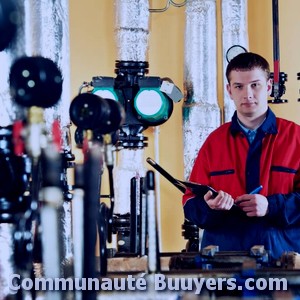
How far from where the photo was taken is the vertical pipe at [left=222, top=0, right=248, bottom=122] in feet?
9.55

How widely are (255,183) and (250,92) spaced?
253 mm

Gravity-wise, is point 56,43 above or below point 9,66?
above

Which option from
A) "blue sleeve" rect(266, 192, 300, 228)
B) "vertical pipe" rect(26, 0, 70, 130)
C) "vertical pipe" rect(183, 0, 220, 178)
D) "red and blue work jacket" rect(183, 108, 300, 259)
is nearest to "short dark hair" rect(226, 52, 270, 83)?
"red and blue work jacket" rect(183, 108, 300, 259)

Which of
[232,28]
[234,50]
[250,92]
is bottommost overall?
[250,92]

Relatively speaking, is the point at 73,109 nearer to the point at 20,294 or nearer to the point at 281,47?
the point at 20,294

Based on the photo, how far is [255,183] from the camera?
1866 mm

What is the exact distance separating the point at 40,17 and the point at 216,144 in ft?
2.18

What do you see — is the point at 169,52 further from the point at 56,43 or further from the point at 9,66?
the point at 9,66

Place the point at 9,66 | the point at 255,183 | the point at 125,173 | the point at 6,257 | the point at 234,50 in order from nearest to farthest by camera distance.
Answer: the point at 9,66 < the point at 6,257 < the point at 255,183 < the point at 125,173 < the point at 234,50

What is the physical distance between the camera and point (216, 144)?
1.98m

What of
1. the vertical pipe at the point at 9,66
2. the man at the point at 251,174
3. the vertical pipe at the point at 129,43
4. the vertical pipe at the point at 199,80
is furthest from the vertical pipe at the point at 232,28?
the vertical pipe at the point at 9,66

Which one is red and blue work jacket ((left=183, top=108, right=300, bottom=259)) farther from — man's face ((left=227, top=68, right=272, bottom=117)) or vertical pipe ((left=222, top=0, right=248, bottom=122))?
vertical pipe ((left=222, top=0, right=248, bottom=122))

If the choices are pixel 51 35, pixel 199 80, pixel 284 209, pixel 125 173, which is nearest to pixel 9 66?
pixel 51 35

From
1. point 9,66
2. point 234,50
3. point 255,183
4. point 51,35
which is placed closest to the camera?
point 9,66
